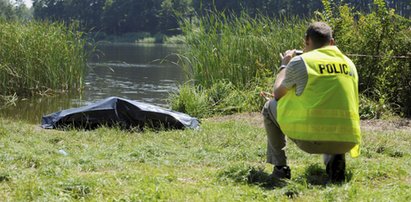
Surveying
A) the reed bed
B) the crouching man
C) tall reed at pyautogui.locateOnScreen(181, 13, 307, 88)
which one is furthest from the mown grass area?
tall reed at pyautogui.locateOnScreen(181, 13, 307, 88)

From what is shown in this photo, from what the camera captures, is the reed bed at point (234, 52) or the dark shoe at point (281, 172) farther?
the reed bed at point (234, 52)

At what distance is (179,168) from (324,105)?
1.48m

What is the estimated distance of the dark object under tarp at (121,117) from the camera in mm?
7453

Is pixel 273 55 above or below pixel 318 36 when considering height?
below

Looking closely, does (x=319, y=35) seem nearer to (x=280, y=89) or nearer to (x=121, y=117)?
(x=280, y=89)

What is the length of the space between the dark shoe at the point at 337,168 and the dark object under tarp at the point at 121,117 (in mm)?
3578

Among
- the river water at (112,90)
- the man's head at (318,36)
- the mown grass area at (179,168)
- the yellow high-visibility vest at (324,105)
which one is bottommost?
the river water at (112,90)

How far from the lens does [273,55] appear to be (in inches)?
424

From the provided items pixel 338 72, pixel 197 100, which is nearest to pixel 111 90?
pixel 197 100

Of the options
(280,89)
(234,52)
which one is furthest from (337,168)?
(234,52)

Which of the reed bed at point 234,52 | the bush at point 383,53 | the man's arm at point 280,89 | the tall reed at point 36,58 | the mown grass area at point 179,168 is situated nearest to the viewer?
the mown grass area at point 179,168

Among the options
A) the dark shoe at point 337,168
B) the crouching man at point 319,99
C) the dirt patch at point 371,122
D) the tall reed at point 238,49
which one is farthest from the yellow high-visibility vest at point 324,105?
the tall reed at point 238,49

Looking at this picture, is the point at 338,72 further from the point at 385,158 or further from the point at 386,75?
Result: the point at 386,75

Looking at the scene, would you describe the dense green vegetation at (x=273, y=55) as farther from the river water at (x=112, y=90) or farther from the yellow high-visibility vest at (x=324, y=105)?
the yellow high-visibility vest at (x=324, y=105)
